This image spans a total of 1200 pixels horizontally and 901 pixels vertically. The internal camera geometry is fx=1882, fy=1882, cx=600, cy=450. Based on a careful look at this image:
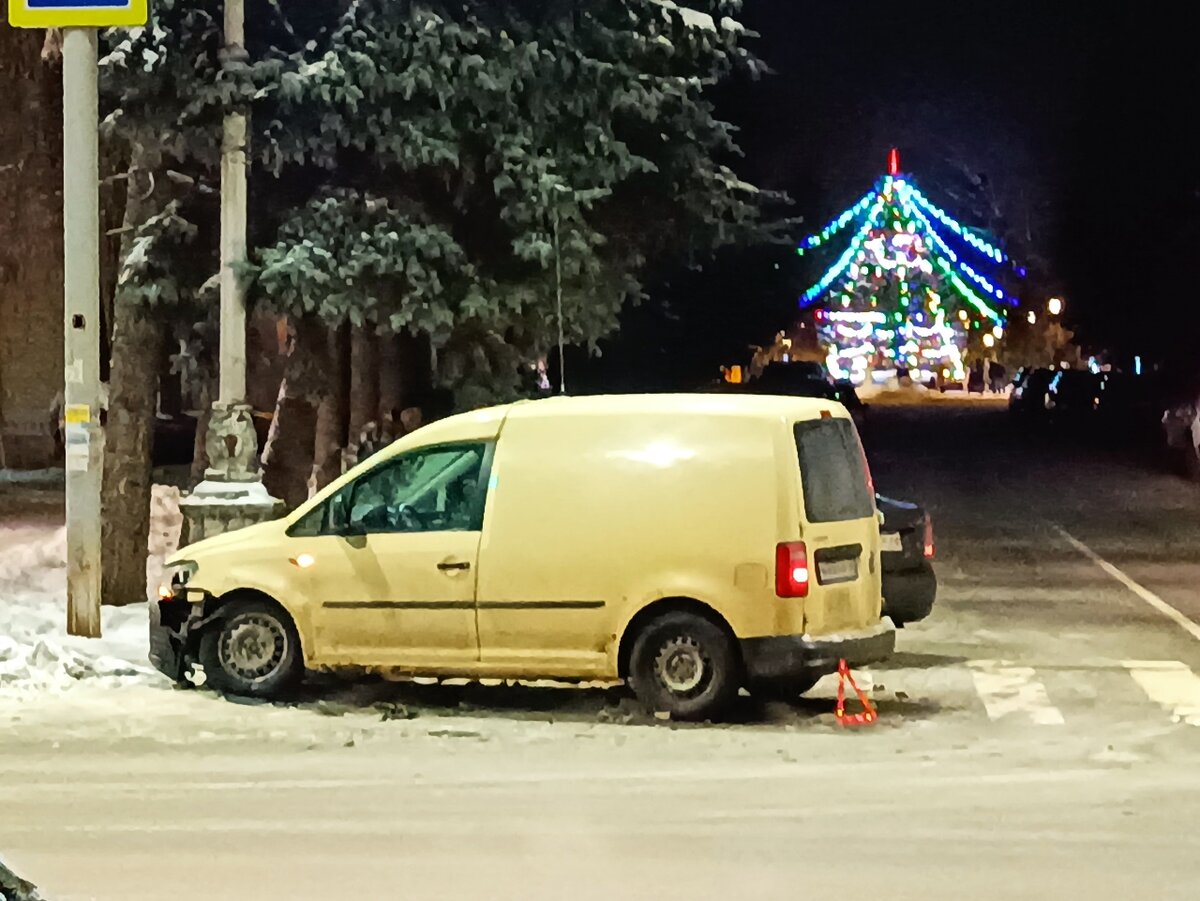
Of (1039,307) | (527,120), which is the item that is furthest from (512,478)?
(1039,307)

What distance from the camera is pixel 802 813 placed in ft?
26.1

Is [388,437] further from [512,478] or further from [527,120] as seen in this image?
[512,478]

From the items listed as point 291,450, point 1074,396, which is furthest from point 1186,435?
point 291,450

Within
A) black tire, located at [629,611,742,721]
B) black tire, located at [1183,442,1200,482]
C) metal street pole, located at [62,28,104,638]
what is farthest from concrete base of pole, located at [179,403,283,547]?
black tire, located at [1183,442,1200,482]

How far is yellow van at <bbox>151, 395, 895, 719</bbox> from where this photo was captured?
10031 mm

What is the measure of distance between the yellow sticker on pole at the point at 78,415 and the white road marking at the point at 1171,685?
22.9 feet

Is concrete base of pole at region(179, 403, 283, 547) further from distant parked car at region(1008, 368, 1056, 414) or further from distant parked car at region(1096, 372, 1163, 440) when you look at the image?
distant parked car at region(1008, 368, 1056, 414)

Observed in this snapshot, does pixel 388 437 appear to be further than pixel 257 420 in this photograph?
No

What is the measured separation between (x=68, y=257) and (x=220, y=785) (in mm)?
5131

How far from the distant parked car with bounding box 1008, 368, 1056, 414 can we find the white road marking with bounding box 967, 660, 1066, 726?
43138 millimetres

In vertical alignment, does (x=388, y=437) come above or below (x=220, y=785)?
above

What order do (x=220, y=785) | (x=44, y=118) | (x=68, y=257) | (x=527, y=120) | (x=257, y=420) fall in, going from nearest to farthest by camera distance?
(x=220, y=785) → (x=68, y=257) → (x=527, y=120) → (x=257, y=420) → (x=44, y=118)

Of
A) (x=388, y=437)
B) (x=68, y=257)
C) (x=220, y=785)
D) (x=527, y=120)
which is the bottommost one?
(x=220, y=785)

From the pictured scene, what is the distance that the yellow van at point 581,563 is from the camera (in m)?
10.0
